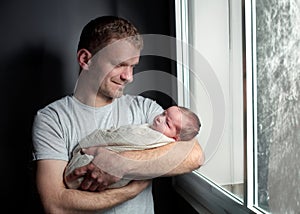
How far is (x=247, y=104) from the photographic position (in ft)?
4.28

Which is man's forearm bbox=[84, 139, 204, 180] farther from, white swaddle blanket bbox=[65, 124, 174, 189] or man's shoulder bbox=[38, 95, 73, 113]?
man's shoulder bbox=[38, 95, 73, 113]

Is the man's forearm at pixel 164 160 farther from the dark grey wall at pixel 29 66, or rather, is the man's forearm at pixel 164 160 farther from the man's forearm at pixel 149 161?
the dark grey wall at pixel 29 66

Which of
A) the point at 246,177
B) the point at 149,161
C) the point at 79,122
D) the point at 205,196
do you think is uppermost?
the point at 79,122

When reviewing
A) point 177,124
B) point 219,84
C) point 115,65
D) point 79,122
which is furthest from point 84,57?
point 219,84

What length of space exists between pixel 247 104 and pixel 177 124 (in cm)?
26

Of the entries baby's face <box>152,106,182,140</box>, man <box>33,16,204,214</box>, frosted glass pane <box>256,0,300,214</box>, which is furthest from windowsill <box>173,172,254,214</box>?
baby's face <box>152,106,182,140</box>

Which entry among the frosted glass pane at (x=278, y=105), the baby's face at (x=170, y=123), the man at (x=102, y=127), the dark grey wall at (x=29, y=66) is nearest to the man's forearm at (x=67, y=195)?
the man at (x=102, y=127)

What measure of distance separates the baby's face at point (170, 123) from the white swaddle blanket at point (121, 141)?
0.11ft

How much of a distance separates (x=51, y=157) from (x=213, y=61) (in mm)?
875

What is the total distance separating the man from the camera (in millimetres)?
1193

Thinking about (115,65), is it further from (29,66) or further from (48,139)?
(29,66)

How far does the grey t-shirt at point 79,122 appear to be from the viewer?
1.28 meters

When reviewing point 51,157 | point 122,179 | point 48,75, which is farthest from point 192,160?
point 48,75

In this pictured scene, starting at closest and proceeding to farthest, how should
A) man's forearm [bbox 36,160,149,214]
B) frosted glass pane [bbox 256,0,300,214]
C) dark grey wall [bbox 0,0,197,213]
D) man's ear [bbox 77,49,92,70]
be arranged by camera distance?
frosted glass pane [bbox 256,0,300,214]
man's forearm [bbox 36,160,149,214]
man's ear [bbox 77,49,92,70]
dark grey wall [bbox 0,0,197,213]
